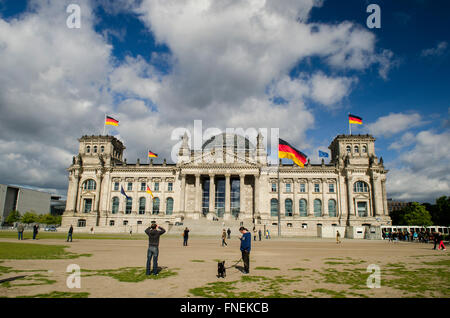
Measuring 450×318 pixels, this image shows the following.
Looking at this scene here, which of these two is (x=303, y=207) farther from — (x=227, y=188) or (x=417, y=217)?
(x=417, y=217)

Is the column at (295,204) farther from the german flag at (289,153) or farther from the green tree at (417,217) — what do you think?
the green tree at (417,217)

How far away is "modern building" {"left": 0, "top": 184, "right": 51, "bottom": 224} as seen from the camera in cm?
12700

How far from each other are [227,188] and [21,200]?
395 feet

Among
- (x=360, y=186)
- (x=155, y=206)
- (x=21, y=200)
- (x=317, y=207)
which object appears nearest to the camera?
(x=360, y=186)

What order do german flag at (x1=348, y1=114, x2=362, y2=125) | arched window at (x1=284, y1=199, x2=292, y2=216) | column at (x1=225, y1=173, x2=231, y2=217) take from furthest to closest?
1. arched window at (x1=284, y1=199, x2=292, y2=216)
2. column at (x1=225, y1=173, x2=231, y2=217)
3. german flag at (x1=348, y1=114, x2=362, y2=125)

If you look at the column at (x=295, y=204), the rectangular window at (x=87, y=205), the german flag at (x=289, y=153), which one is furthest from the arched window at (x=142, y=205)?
the german flag at (x=289, y=153)

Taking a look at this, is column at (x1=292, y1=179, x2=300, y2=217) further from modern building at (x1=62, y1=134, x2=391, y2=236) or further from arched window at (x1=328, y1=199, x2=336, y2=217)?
arched window at (x1=328, y1=199, x2=336, y2=217)

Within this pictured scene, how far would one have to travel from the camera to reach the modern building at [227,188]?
70.5 m

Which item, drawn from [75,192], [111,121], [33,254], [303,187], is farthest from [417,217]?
[75,192]

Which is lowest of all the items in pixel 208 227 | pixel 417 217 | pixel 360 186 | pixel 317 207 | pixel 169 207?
pixel 208 227

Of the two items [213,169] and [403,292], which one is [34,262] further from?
[213,169]

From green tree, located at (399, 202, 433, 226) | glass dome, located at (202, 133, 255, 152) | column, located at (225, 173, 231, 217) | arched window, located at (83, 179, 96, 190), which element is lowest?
green tree, located at (399, 202, 433, 226)

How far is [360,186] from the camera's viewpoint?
72.4 meters

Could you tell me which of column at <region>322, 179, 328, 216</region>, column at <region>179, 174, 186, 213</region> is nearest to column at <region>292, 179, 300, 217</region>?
column at <region>322, 179, 328, 216</region>
